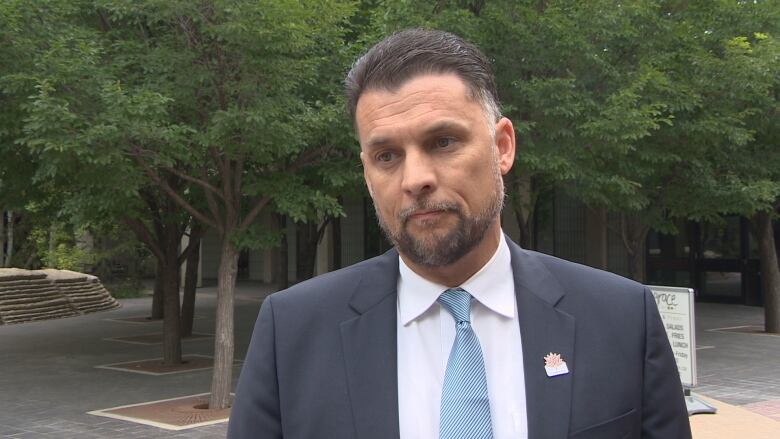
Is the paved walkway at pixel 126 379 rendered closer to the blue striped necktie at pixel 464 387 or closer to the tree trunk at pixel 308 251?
the tree trunk at pixel 308 251

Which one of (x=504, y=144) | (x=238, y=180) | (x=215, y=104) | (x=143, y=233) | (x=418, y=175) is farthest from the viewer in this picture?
(x=143, y=233)

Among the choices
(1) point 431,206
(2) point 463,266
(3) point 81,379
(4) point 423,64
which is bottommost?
(3) point 81,379

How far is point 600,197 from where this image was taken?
1327 cm

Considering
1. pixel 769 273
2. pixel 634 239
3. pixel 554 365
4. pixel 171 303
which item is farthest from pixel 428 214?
pixel 769 273

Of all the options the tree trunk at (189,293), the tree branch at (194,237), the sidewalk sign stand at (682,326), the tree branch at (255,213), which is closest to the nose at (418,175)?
the sidewalk sign stand at (682,326)

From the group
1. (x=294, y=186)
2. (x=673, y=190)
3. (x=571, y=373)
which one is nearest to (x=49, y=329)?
(x=294, y=186)

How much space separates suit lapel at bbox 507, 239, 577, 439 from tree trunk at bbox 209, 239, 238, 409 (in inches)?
368

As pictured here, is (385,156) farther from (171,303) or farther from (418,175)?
(171,303)

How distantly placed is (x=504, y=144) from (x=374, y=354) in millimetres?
525

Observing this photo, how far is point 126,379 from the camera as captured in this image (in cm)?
1372

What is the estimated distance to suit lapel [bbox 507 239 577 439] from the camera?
1.71 m

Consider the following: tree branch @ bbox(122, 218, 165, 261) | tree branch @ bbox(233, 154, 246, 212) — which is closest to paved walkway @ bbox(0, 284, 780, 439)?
tree branch @ bbox(122, 218, 165, 261)

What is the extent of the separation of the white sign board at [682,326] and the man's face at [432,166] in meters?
5.66

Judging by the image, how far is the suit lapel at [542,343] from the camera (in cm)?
171
